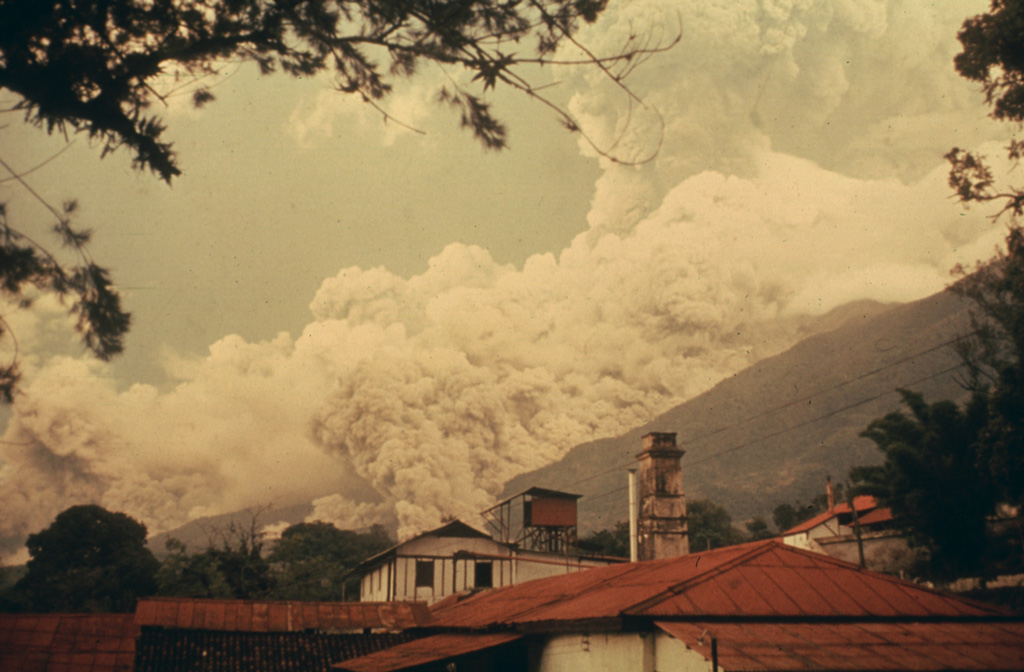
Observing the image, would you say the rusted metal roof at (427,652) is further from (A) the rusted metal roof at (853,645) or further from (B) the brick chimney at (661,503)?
(B) the brick chimney at (661,503)

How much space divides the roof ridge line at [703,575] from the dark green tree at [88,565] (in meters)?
38.5

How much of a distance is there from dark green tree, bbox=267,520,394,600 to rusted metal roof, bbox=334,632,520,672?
2411 cm

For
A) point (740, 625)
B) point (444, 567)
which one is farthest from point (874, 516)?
point (740, 625)

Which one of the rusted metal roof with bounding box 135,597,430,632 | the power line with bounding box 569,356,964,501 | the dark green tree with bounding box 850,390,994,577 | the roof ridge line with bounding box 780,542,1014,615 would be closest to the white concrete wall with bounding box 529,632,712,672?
the roof ridge line with bounding box 780,542,1014,615

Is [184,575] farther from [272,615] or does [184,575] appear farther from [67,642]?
[67,642]

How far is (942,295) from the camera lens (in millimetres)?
118250

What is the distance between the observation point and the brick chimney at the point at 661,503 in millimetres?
23844

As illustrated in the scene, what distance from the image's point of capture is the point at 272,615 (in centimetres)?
1770

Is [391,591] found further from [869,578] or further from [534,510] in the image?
[869,578]

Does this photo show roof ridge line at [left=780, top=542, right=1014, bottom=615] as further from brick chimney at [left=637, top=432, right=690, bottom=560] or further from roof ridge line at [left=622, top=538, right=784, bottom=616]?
brick chimney at [left=637, top=432, right=690, bottom=560]

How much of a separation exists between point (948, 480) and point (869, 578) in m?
12.0

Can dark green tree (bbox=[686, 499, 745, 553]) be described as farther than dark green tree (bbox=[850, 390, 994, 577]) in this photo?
Yes

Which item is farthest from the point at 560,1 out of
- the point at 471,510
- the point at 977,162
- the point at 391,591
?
the point at 471,510

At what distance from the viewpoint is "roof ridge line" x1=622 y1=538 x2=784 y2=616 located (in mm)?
9859
